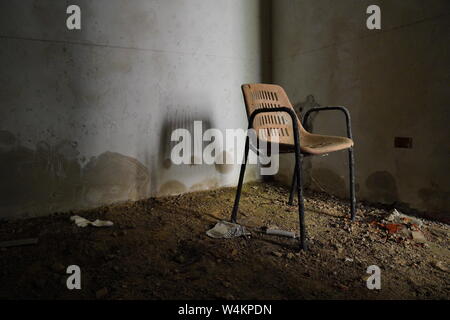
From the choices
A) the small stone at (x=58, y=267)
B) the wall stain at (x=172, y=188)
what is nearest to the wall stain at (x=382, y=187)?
the wall stain at (x=172, y=188)

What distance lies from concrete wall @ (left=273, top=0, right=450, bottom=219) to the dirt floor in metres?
0.29

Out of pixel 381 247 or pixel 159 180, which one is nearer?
pixel 381 247

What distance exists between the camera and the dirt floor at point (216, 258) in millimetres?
1199

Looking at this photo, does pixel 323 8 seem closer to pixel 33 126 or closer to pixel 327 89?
pixel 327 89

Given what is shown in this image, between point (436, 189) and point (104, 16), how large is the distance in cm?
252

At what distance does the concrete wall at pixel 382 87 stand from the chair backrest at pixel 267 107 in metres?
0.58

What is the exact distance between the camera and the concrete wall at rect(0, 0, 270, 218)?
1.87 metres

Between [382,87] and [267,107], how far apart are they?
0.86 m

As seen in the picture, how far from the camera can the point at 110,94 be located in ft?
7.09

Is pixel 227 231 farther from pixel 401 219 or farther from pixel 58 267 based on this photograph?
pixel 401 219

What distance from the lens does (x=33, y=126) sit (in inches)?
75.5

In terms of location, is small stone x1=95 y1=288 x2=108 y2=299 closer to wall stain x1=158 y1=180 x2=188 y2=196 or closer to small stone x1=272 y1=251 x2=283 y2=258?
small stone x1=272 y1=251 x2=283 y2=258

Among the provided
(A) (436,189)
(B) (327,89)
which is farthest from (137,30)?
(A) (436,189)
